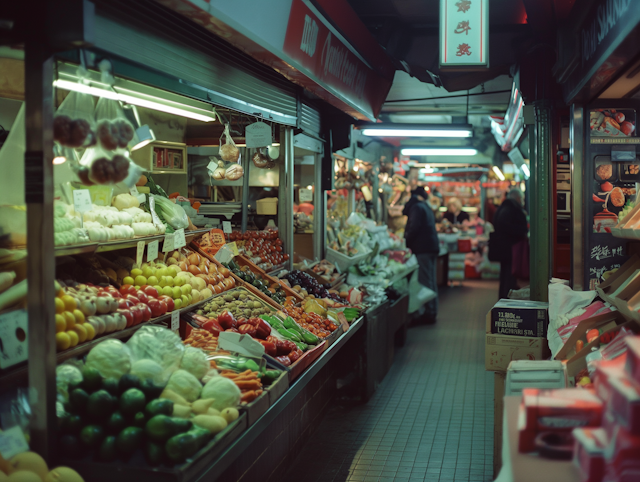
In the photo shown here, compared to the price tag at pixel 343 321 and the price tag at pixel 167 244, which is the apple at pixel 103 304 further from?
the price tag at pixel 343 321

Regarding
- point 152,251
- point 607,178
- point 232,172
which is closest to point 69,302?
point 152,251

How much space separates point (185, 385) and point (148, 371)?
6.8 inches

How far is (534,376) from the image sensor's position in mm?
2568

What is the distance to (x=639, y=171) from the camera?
14.1 feet

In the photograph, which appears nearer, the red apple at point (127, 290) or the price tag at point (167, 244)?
the red apple at point (127, 290)

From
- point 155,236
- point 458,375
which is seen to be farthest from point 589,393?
point 458,375

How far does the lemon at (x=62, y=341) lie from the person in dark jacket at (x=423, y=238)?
24.1 ft

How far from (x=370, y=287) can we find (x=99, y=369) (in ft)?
16.0

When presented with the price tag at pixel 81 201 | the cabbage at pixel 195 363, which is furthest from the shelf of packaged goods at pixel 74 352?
the price tag at pixel 81 201

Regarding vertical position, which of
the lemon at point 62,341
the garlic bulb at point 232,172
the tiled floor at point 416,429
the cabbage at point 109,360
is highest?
the garlic bulb at point 232,172

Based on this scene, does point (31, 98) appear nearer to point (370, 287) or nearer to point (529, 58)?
point (529, 58)

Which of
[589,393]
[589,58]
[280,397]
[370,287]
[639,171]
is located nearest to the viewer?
[589,393]

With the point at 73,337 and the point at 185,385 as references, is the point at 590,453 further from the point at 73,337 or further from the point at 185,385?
the point at 73,337

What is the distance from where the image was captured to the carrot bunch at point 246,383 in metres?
2.82
